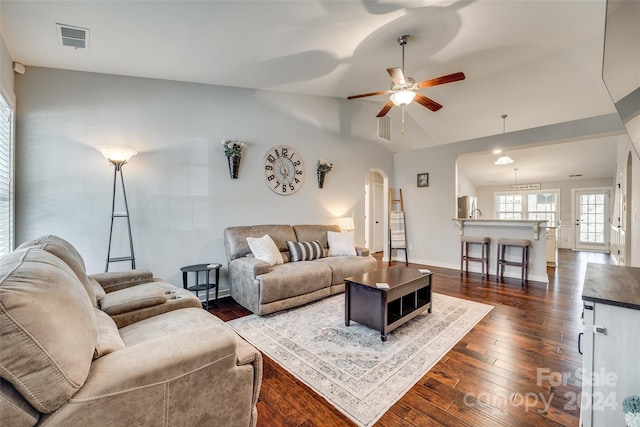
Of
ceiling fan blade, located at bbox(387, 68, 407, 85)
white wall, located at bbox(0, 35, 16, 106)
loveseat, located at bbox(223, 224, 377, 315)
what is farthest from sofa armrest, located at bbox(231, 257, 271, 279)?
white wall, located at bbox(0, 35, 16, 106)

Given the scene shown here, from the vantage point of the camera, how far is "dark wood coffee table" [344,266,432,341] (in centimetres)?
243

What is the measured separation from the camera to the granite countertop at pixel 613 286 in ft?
3.85

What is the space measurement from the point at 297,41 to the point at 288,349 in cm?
308

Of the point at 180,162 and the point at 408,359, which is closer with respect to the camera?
the point at 408,359

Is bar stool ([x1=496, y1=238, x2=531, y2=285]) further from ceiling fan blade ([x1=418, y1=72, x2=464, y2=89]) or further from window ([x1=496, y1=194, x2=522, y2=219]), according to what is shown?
window ([x1=496, y1=194, x2=522, y2=219])

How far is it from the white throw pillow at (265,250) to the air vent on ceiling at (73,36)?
2540 mm

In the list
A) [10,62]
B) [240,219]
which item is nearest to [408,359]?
[240,219]

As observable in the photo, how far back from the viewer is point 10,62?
8.15 ft

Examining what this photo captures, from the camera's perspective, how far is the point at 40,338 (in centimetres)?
84

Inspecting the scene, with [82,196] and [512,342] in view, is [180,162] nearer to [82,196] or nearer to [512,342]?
[82,196]

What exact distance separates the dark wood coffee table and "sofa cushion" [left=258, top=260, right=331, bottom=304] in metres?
0.69

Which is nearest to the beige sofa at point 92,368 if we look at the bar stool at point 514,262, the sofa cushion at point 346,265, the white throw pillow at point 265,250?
the white throw pillow at point 265,250

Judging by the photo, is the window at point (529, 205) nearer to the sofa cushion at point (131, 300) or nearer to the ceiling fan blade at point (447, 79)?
the ceiling fan blade at point (447, 79)

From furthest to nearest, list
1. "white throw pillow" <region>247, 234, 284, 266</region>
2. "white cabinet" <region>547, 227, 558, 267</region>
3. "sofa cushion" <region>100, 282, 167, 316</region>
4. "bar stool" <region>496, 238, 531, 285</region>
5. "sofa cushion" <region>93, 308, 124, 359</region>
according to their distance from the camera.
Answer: "white cabinet" <region>547, 227, 558, 267</region>, "bar stool" <region>496, 238, 531, 285</region>, "white throw pillow" <region>247, 234, 284, 266</region>, "sofa cushion" <region>100, 282, 167, 316</region>, "sofa cushion" <region>93, 308, 124, 359</region>
